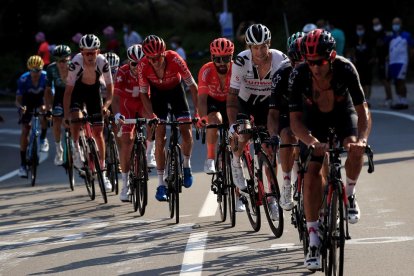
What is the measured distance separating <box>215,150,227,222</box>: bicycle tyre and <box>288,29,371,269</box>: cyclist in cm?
337

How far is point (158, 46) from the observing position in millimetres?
13086

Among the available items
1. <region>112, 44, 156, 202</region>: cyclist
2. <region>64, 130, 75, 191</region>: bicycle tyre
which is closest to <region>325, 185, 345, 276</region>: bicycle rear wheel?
<region>112, 44, 156, 202</region>: cyclist

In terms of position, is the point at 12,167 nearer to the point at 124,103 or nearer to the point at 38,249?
the point at 124,103

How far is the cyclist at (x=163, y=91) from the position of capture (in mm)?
13258

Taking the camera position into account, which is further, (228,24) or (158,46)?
(228,24)

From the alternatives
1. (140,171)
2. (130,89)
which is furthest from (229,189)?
(130,89)

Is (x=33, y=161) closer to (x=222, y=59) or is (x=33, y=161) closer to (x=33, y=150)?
(x=33, y=150)

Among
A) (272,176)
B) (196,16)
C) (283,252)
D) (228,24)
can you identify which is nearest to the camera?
(283,252)

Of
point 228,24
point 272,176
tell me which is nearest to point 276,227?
point 272,176

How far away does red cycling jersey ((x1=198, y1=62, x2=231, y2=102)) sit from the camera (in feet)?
43.0

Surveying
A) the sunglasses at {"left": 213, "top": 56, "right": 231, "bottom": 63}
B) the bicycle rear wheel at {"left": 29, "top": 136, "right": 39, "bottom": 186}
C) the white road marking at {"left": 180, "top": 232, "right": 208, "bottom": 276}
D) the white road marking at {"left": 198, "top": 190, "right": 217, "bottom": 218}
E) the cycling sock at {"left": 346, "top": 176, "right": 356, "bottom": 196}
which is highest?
the sunglasses at {"left": 213, "top": 56, "right": 231, "bottom": 63}

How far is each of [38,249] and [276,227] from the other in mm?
2249

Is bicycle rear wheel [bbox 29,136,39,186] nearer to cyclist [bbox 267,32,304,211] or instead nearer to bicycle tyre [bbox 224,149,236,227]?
bicycle tyre [bbox 224,149,236,227]

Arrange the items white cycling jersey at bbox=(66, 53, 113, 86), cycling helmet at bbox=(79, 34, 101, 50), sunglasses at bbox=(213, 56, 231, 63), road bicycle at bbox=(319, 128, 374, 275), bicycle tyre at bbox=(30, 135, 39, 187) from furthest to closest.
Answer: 1. bicycle tyre at bbox=(30, 135, 39, 187)
2. white cycling jersey at bbox=(66, 53, 113, 86)
3. cycling helmet at bbox=(79, 34, 101, 50)
4. sunglasses at bbox=(213, 56, 231, 63)
5. road bicycle at bbox=(319, 128, 374, 275)
